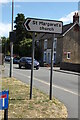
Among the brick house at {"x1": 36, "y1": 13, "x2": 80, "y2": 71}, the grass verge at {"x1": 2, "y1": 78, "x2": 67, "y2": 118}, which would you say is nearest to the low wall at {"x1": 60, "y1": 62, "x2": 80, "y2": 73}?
the brick house at {"x1": 36, "y1": 13, "x2": 80, "y2": 71}

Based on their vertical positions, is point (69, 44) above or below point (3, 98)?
above

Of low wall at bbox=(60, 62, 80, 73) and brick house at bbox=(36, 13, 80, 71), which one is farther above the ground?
brick house at bbox=(36, 13, 80, 71)

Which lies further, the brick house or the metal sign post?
the brick house

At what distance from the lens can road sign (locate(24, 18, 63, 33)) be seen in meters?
8.75

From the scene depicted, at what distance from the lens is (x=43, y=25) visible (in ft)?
29.4

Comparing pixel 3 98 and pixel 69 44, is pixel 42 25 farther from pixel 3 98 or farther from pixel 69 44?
pixel 69 44

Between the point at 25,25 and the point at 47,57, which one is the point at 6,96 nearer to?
the point at 25,25

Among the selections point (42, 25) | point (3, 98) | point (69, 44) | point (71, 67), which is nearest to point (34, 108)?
point (3, 98)

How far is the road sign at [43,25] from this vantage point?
344 inches

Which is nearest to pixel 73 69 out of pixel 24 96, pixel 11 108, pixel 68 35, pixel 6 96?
pixel 68 35

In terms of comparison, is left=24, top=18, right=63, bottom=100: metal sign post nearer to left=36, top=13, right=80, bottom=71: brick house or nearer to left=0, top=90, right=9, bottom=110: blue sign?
left=0, top=90, right=9, bottom=110: blue sign

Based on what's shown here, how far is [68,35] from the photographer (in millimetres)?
49250

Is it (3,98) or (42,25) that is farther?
(42,25)

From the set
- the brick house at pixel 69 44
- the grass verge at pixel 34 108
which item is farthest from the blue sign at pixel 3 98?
the brick house at pixel 69 44
